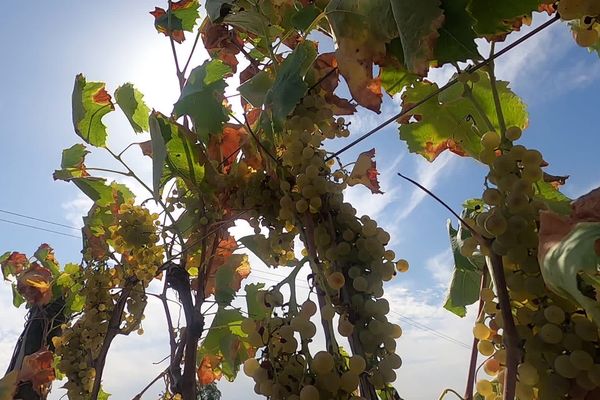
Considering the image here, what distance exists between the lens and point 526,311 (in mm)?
353

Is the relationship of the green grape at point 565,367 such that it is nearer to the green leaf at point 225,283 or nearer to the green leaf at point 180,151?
the green leaf at point 180,151

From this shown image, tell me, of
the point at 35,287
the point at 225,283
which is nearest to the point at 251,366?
the point at 225,283

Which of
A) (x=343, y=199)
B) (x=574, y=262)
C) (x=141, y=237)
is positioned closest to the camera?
(x=574, y=262)

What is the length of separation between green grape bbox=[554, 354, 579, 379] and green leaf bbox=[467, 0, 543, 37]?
10.3 inches

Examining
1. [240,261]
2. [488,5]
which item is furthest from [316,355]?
[240,261]

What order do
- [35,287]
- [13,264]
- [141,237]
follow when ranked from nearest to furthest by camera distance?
[141,237] < [35,287] < [13,264]

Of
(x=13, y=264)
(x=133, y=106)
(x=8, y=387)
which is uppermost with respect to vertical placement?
(x=13, y=264)

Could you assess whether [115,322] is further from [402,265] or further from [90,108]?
[402,265]

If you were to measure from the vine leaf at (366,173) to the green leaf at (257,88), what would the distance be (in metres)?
0.16

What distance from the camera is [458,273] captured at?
2.36ft

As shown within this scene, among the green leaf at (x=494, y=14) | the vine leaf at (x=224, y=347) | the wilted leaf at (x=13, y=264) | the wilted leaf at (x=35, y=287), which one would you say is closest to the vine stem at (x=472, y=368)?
the green leaf at (x=494, y=14)

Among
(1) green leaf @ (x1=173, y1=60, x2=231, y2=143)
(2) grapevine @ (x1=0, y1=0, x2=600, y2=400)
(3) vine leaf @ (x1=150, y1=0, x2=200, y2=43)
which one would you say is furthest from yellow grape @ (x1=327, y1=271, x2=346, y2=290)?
(3) vine leaf @ (x1=150, y1=0, x2=200, y2=43)

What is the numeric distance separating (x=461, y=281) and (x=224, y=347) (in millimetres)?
598

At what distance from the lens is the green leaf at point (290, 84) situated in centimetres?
54
